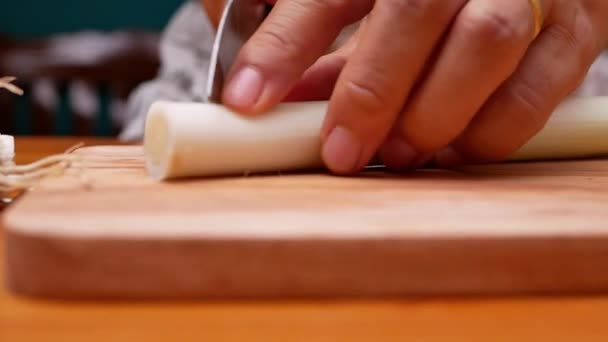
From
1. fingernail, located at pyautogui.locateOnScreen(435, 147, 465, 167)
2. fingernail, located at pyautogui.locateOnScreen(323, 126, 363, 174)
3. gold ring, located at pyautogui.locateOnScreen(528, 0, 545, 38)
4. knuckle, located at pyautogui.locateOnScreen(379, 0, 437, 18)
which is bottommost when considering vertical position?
fingernail, located at pyautogui.locateOnScreen(435, 147, 465, 167)

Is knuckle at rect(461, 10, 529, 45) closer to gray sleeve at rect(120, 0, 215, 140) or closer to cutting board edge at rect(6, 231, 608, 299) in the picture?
cutting board edge at rect(6, 231, 608, 299)

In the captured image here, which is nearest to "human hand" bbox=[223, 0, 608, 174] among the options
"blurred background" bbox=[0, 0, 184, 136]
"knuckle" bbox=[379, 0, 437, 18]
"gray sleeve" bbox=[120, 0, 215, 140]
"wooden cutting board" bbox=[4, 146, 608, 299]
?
"knuckle" bbox=[379, 0, 437, 18]

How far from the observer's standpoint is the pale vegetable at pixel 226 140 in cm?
60

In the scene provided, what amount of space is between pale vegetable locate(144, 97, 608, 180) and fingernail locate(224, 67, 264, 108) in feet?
0.05

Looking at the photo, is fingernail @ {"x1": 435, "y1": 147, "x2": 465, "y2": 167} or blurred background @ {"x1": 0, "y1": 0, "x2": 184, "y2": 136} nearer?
fingernail @ {"x1": 435, "y1": 147, "x2": 465, "y2": 167}

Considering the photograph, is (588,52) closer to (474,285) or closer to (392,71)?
(392,71)

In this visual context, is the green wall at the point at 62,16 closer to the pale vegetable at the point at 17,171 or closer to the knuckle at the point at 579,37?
the pale vegetable at the point at 17,171

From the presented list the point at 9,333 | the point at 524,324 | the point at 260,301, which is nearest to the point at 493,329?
the point at 524,324

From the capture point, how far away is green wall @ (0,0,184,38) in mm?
2209

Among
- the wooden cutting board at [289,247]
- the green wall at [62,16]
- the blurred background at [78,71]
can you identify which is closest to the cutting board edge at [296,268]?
the wooden cutting board at [289,247]

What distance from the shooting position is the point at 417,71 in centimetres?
61

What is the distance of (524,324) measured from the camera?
410 millimetres

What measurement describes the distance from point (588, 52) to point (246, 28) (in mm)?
341

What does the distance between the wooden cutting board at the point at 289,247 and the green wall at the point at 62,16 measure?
1.82 metres
